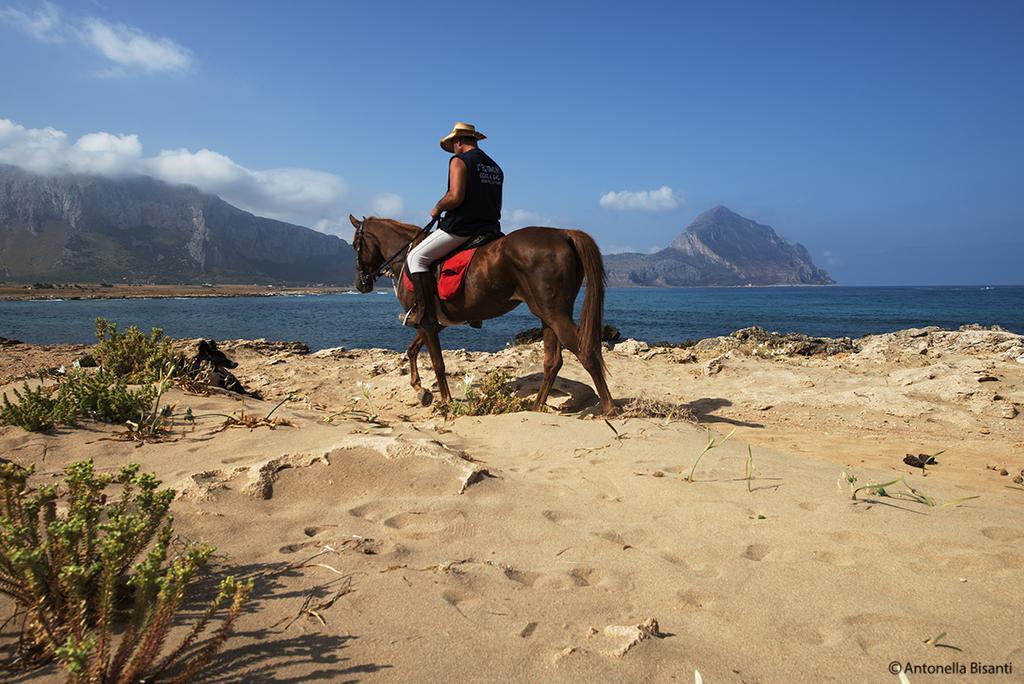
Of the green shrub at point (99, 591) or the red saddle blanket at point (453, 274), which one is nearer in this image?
the green shrub at point (99, 591)

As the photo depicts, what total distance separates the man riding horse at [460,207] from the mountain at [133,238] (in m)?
110

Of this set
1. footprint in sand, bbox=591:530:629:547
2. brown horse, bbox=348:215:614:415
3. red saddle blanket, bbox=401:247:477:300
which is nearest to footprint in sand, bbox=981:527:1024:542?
footprint in sand, bbox=591:530:629:547

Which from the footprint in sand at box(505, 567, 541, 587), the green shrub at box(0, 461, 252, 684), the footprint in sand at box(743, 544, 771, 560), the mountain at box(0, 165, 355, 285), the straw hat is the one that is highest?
the mountain at box(0, 165, 355, 285)

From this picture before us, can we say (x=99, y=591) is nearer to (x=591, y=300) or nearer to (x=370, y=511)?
(x=370, y=511)

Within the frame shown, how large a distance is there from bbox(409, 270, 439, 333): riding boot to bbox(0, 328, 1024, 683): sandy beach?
2.24 meters

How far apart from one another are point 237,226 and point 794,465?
697 feet

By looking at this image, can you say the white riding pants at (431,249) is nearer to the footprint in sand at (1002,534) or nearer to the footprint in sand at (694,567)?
the footprint in sand at (694,567)

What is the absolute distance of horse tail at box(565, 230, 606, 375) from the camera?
6.34 m

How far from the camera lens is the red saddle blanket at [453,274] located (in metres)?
7.24

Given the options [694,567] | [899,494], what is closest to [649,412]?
[899,494]

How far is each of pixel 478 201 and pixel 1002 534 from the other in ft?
19.4

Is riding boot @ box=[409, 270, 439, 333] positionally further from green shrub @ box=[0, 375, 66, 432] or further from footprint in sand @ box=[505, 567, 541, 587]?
footprint in sand @ box=[505, 567, 541, 587]

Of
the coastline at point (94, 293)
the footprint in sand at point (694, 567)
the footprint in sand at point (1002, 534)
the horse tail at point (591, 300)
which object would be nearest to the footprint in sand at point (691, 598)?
the footprint in sand at point (694, 567)

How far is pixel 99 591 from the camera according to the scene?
189 centimetres
